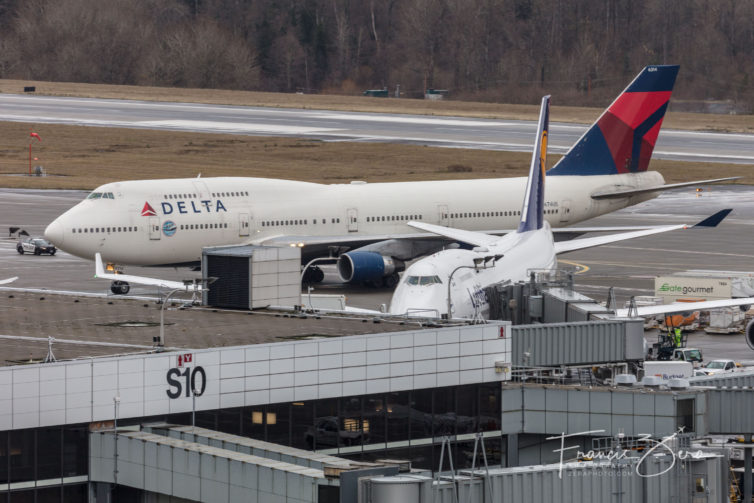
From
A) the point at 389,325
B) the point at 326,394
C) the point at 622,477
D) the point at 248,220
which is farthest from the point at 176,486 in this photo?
the point at 248,220

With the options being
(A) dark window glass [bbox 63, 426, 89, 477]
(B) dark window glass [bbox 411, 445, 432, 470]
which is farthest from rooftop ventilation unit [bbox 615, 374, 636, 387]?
(A) dark window glass [bbox 63, 426, 89, 477]

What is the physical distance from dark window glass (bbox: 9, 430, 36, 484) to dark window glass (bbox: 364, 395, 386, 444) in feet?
30.5

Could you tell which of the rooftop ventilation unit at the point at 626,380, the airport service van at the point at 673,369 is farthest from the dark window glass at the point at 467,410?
the airport service van at the point at 673,369

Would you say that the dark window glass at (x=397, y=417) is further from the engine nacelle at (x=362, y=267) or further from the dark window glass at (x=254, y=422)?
the engine nacelle at (x=362, y=267)

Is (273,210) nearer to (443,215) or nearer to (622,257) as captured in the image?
(443,215)

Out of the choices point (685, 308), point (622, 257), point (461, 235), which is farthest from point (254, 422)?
point (622, 257)

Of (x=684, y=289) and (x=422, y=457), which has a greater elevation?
(x=684, y=289)

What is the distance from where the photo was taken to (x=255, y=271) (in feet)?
159

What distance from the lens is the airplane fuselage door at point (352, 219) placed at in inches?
3226

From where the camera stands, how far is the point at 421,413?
4072 centimetres

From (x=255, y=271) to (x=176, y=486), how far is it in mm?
15897

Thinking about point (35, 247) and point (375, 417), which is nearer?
point (375, 417)

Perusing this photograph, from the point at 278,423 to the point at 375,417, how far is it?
2.87 meters

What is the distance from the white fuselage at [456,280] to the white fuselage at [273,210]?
16894mm
